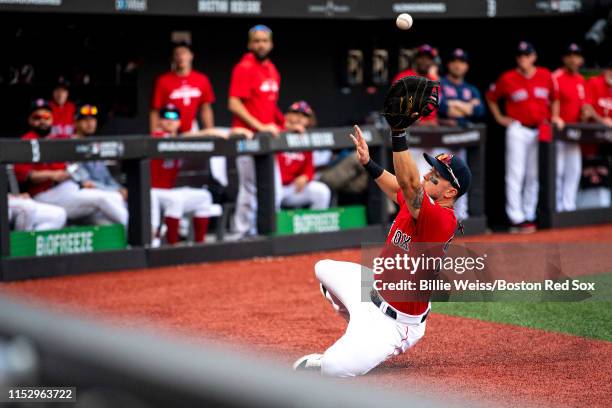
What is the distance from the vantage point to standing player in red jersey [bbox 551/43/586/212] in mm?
10922

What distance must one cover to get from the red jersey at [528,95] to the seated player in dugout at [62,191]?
442 cm

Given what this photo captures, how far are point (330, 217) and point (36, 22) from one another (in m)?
3.31

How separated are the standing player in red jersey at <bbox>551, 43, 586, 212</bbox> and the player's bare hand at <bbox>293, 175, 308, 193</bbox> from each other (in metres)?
2.98

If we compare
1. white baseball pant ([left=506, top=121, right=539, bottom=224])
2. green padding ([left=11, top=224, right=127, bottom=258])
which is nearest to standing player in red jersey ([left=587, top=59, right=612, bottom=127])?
white baseball pant ([left=506, top=121, right=539, bottom=224])

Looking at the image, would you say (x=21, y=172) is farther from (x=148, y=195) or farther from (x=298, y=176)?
(x=298, y=176)

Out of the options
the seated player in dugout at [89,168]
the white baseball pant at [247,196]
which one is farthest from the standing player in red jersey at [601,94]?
the seated player in dugout at [89,168]

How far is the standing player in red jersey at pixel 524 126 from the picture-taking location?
1063 centimetres

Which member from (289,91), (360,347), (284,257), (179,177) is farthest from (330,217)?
(360,347)

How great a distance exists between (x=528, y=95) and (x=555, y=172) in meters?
0.85

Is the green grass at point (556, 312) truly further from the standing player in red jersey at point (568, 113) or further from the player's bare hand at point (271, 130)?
the standing player in red jersey at point (568, 113)

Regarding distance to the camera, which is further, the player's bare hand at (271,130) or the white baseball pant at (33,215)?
the player's bare hand at (271,130)

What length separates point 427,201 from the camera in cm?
428

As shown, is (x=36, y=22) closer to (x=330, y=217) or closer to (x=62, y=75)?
(x=62, y=75)

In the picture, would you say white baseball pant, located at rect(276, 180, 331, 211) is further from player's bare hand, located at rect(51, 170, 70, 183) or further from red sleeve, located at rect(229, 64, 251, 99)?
player's bare hand, located at rect(51, 170, 70, 183)
